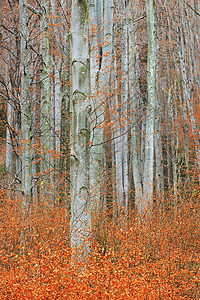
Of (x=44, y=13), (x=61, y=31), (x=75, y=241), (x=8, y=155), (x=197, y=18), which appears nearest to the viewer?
(x=75, y=241)

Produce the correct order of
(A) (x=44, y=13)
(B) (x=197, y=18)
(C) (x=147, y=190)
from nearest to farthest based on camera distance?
(C) (x=147, y=190) < (A) (x=44, y=13) < (B) (x=197, y=18)

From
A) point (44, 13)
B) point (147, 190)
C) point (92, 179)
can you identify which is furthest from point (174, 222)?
point (44, 13)

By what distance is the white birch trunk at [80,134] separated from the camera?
2918 mm

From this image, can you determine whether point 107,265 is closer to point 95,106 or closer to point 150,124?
point 95,106

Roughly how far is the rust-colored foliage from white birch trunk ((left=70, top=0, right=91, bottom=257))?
0.27 m

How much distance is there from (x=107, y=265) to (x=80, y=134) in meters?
1.51

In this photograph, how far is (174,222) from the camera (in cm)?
603

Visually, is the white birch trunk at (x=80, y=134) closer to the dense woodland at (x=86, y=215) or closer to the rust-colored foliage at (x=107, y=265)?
→ the dense woodland at (x=86, y=215)

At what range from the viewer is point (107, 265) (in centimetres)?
315

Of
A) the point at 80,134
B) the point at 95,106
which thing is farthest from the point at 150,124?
the point at 80,134

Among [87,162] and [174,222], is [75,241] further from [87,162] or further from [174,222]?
[174,222]

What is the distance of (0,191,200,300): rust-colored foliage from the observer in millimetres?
2674

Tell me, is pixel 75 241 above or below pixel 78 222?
below

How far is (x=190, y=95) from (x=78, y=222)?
9.30m
